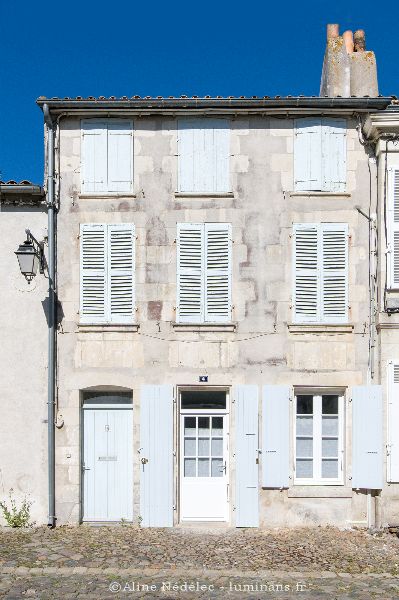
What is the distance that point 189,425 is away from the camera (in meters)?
11.4

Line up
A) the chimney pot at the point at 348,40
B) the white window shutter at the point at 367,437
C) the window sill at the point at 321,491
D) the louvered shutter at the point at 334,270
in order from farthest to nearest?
the chimney pot at the point at 348,40 < the louvered shutter at the point at 334,270 < the window sill at the point at 321,491 < the white window shutter at the point at 367,437

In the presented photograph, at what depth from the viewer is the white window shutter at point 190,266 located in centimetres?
1124

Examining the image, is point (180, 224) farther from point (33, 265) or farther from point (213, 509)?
point (213, 509)

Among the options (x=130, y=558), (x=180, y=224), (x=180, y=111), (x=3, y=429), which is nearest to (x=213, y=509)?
(x=130, y=558)

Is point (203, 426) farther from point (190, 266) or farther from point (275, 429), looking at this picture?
point (190, 266)

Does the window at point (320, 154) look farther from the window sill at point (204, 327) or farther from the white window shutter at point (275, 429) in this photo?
the white window shutter at point (275, 429)

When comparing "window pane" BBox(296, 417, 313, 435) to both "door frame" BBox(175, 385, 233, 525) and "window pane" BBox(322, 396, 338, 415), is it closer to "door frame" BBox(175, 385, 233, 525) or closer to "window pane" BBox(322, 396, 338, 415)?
"window pane" BBox(322, 396, 338, 415)

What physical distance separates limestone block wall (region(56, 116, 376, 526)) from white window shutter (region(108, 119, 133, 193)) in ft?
0.54

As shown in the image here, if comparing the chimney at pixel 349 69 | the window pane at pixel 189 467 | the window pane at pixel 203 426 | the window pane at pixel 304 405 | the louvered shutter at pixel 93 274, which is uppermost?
the chimney at pixel 349 69

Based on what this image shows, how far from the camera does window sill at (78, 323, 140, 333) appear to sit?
11148 mm

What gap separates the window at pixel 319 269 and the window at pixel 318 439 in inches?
58.8

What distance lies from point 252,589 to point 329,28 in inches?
395

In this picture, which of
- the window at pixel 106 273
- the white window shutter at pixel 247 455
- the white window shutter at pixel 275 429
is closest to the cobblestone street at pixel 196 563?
the white window shutter at pixel 247 455

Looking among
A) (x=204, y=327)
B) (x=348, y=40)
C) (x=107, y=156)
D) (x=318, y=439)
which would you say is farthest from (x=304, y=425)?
(x=348, y=40)
